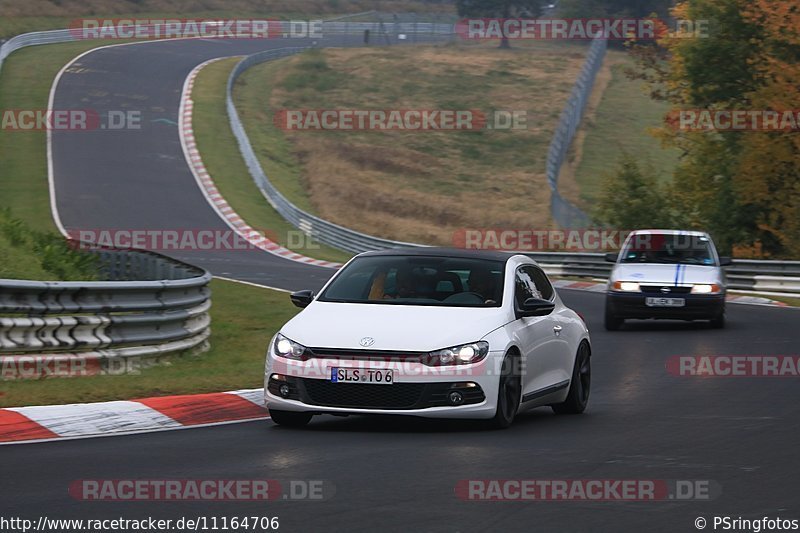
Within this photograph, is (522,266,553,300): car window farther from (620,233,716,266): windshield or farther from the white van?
(620,233,716,266): windshield

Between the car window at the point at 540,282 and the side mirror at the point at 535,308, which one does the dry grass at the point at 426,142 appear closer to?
the car window at the point at 540,282

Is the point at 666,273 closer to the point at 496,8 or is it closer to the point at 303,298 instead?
the point at 303,298

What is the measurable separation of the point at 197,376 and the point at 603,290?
20615 mm

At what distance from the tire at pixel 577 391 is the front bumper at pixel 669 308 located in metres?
9.40

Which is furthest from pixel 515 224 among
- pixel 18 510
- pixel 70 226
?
pixel 18 510

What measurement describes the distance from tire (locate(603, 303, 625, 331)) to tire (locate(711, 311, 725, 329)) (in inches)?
56.0

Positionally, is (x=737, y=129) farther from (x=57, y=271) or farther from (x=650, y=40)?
(x=650, y=40)

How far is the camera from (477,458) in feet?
30.3

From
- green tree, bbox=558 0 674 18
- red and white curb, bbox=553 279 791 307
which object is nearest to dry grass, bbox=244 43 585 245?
green tree, bbox=558 0 674 18

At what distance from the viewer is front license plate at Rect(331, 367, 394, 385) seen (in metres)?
10.3

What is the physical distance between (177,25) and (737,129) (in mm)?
54394

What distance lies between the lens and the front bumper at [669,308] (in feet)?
71.5

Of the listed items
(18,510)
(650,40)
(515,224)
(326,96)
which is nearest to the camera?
(18,510)

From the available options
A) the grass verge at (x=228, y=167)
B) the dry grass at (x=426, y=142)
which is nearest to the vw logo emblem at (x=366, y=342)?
the grass verge at (x=228, y=167)
